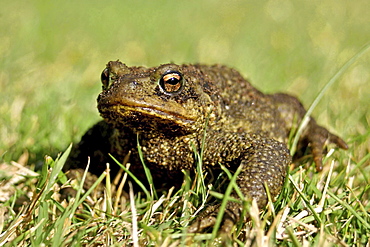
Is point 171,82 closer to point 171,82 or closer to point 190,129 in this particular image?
point 171,82

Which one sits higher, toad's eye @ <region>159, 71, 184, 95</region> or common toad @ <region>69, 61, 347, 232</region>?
toad's eye @ <region>159, 71, 184, 95</region>

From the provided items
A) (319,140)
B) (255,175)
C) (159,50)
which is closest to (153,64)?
(159,50)

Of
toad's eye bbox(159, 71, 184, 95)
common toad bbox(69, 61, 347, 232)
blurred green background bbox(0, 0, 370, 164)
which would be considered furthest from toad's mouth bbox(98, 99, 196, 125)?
blurred green background bbox(0, 0, 370, 164)

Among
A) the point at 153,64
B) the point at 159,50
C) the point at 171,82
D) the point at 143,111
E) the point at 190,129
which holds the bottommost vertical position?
the point at 190,129

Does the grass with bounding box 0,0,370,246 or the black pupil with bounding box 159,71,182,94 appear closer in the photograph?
the grass with bounding box 0,0,370,246

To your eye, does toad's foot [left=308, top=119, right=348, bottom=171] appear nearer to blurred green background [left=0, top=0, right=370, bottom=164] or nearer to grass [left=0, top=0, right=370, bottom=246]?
grass [left=0, top=0, right=370, bottom=246]

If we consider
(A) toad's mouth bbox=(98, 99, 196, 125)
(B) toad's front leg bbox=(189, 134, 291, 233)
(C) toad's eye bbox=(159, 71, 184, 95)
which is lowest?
(B) toad's front leg bbox=(189, 134, 291, 233)

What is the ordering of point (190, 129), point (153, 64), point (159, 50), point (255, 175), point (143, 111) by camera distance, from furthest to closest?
point (159, 50), point (153, 64), point (190, 129), point (143, 111), point (255, 175)
